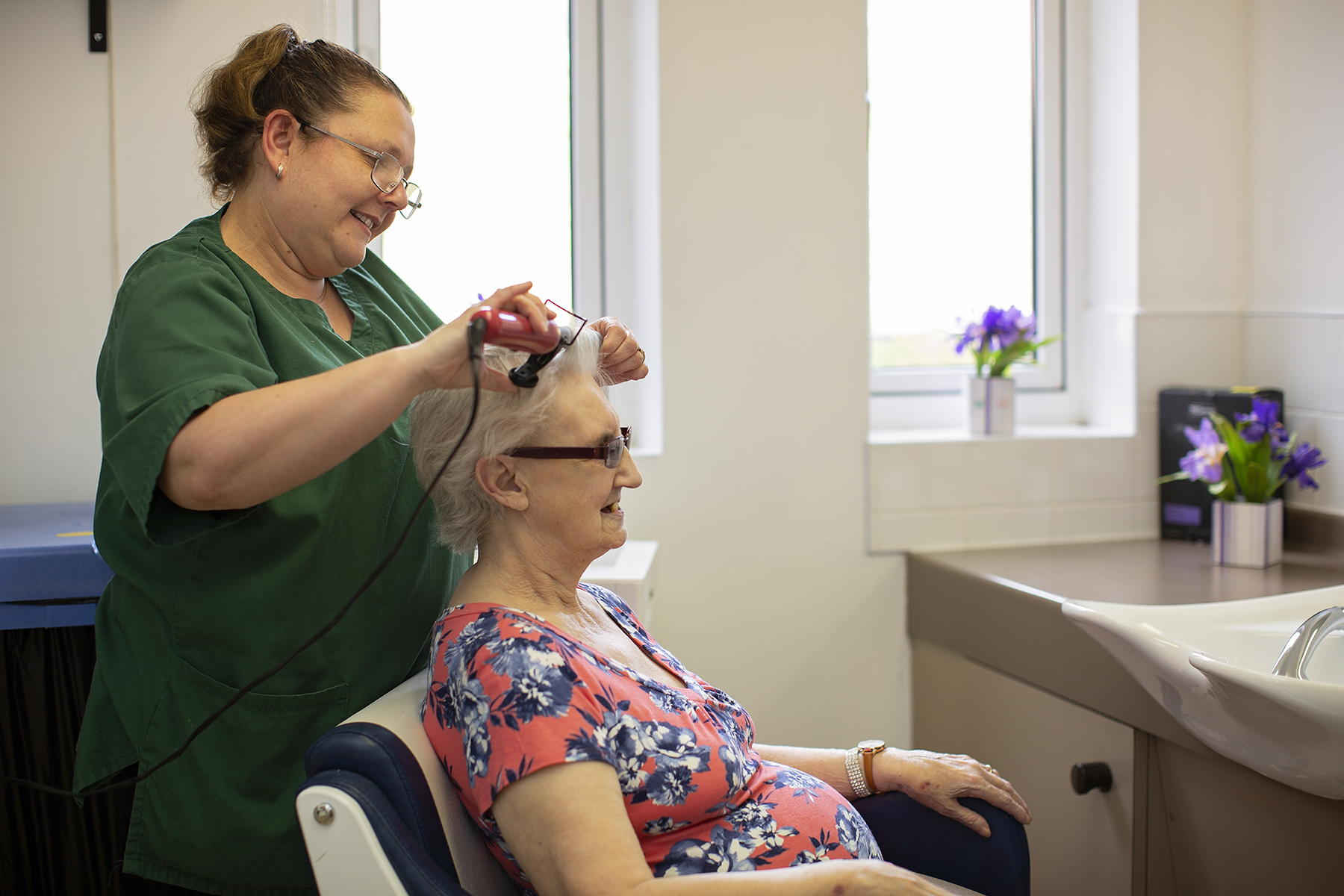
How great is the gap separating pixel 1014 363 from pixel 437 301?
5.05 feet

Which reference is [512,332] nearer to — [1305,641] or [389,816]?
[389,816]

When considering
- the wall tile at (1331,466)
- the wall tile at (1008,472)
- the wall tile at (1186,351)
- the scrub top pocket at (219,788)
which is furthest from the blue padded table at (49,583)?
the wall tile at (1331,466)

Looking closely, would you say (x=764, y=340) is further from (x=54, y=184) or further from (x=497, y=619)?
(x=54, y=184)

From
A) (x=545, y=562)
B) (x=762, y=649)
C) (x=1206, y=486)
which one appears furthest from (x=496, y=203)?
(x=1206, y=486)

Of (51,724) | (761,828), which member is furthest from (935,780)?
(51,724)

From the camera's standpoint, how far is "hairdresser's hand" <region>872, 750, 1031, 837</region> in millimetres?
1327

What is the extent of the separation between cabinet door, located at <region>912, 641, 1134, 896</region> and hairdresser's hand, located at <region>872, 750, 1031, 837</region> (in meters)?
0.56

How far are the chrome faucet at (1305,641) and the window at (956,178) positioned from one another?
4.34ft

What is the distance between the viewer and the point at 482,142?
2.36 metres

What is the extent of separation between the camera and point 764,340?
226 centimetres

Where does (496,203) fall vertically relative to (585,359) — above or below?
above

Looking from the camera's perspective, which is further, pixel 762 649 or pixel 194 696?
pixel 762 649

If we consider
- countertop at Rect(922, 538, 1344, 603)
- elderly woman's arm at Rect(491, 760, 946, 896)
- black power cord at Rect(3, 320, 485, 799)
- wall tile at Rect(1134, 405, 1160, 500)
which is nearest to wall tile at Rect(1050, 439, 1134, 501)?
wall tile at Rect(1134, 405, 1160, 500)

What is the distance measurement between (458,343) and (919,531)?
5.40 feet
